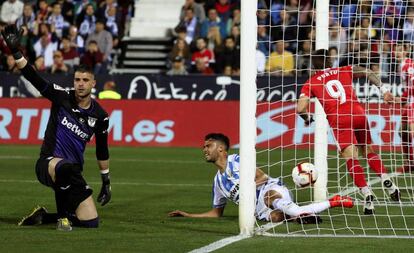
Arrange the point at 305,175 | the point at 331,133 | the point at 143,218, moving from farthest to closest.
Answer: the point at 331,133, the point at 143,218, the point at 305,175

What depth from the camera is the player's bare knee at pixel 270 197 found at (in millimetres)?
11508

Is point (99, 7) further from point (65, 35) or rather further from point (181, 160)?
point (181, 160)

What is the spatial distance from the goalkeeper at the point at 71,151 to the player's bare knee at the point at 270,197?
1633 mm

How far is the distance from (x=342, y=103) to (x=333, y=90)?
0.21 meters

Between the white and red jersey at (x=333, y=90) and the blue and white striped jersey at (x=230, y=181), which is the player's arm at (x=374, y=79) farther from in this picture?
the blue and white striped jersey at (x=230, y=181)

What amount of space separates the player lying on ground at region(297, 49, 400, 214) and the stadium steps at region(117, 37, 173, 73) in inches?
618

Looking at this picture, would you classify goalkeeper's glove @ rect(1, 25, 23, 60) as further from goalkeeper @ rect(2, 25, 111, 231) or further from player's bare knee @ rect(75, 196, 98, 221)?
player's bare knee @ rect(75, 196, 98, 221)

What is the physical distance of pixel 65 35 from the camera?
93.5ft

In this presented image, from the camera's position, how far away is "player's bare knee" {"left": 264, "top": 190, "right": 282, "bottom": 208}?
11.5m

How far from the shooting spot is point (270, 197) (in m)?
11.5

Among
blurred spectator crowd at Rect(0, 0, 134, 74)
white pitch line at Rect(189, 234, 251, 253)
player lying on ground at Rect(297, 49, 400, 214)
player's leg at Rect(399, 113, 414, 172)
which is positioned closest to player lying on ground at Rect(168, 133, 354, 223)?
white pitch line at Rect(189, 234, 251, 253)

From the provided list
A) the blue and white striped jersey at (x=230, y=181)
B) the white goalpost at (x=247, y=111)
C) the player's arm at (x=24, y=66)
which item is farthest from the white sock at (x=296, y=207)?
the player's arm at (x=24, y=66)

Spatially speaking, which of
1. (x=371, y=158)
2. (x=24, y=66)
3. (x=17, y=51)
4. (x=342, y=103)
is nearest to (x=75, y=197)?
(x=24, y=66)

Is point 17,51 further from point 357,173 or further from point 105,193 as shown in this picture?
point 357,173
